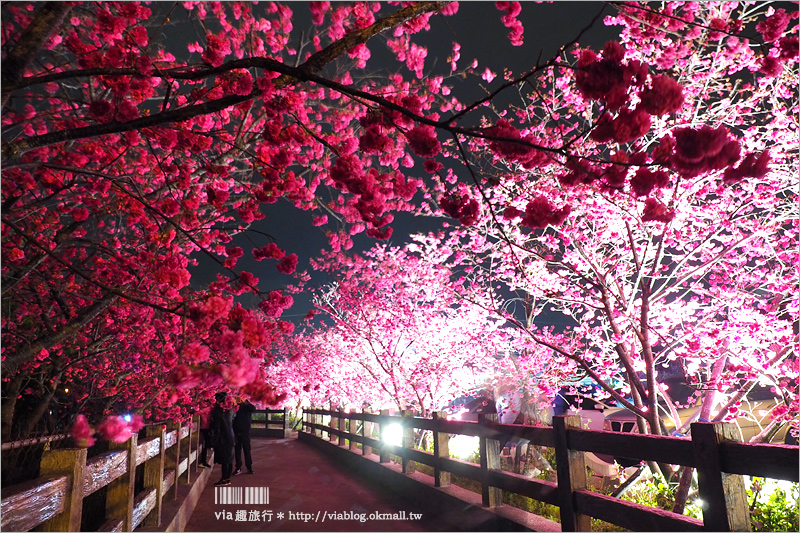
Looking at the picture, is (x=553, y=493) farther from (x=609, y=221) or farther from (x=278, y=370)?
(x=278, y=370)

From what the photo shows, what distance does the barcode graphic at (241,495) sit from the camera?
24.1ft

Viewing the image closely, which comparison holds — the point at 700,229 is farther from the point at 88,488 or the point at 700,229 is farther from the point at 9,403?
the point at 9,403

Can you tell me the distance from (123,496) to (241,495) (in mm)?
4489

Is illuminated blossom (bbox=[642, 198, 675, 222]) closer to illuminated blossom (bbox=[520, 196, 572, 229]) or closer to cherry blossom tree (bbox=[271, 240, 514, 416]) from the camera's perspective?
illuminated blossom (bbox=[520, 196, 572, 229])

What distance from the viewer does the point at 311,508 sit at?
22.0 feet

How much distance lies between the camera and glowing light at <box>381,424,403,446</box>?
8562 millimetres

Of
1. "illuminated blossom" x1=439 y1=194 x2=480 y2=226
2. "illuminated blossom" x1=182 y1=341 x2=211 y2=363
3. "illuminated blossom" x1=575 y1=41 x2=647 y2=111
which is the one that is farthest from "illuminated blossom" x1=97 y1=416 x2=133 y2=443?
"illuminated blossom" x1=575 y1=41 x2=647 y2=111

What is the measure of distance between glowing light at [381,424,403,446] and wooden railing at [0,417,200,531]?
3.86 meters

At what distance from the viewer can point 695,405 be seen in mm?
11430

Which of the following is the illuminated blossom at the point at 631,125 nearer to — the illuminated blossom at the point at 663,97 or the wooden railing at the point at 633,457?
the illuminated blossom at the point at 663,97

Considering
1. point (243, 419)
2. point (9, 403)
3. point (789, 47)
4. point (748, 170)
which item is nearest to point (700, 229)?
point (789, 47)

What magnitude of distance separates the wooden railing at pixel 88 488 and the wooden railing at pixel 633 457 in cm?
355

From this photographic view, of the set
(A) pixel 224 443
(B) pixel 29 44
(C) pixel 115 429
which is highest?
(B) pixel 29 44

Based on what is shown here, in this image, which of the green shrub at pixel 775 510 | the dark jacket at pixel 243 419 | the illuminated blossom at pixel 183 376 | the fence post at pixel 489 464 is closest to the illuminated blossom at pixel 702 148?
the illuminated blossom at pixel 183 376
